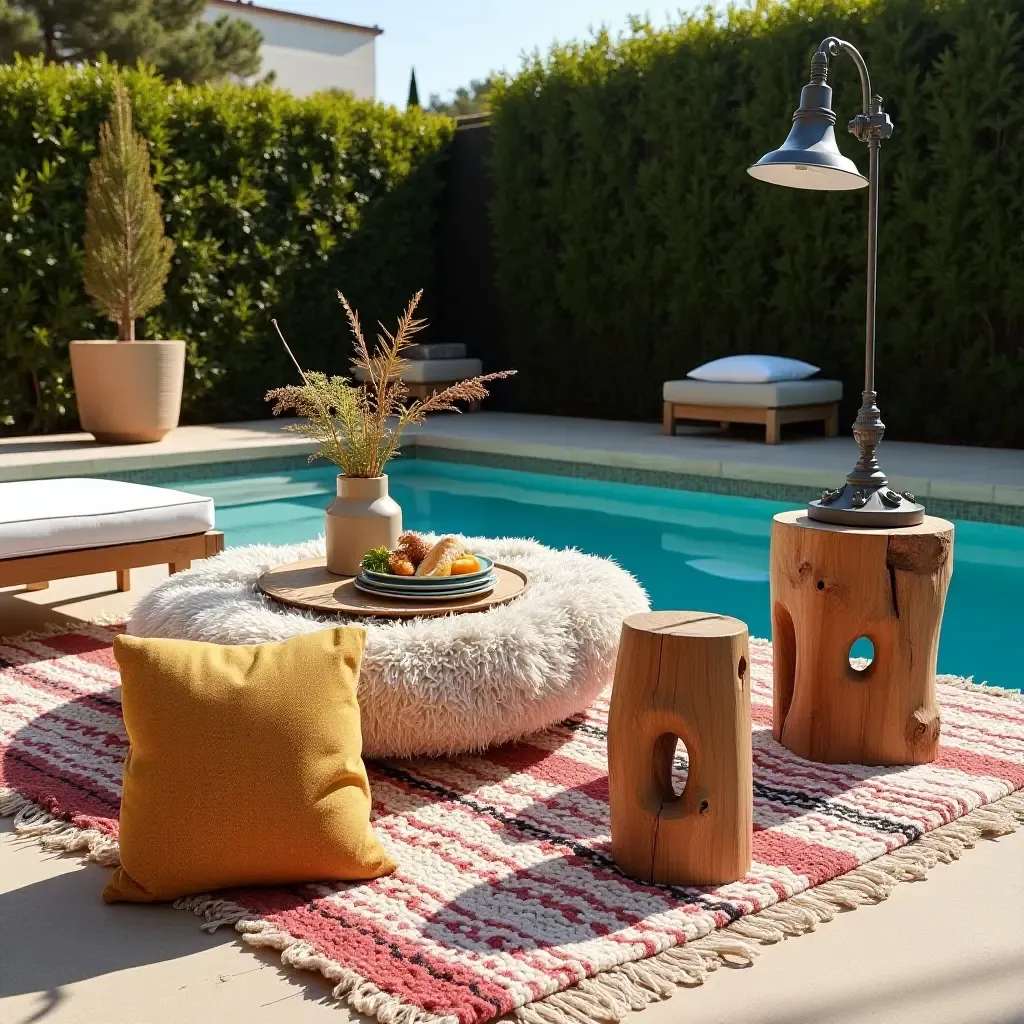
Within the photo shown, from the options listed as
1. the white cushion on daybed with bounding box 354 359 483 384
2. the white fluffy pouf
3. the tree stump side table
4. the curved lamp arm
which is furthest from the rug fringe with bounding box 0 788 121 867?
the white cushion on daybed with bounding box 354 359 483 384

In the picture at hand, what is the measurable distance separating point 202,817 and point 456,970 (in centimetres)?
54

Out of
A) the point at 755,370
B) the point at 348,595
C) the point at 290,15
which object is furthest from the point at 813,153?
the point at 290,15

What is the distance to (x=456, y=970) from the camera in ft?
6.33

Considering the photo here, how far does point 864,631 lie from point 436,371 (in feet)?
24.5

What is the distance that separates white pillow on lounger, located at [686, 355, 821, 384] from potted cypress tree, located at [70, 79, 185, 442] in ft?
11.8

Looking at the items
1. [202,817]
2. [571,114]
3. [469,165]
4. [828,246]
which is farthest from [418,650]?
[469,165]

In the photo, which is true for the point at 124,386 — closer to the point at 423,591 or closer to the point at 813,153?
the point at 423,591

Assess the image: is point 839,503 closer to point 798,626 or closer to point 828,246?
point 798,626

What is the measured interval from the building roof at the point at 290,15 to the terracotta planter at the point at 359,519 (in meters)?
21.2

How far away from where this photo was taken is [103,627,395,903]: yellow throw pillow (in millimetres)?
2170

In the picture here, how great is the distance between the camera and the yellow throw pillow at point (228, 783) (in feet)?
7.12

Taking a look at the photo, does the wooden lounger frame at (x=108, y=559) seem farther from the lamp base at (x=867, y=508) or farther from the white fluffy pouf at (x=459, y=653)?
the lamp base at (x=867, y=508)

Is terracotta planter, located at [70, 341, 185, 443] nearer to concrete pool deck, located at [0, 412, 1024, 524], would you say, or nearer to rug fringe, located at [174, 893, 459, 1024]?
concrete pool deck, located at [0, 412, 1024, 524]

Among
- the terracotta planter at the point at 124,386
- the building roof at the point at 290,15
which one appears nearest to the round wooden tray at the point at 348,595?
the terracotta planter at the point at 124,386
